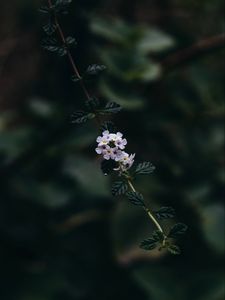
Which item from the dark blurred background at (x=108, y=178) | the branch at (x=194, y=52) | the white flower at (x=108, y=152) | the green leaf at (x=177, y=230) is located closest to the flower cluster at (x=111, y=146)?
the white flower at (x=108, y=152)

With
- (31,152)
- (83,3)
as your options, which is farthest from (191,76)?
(31,152)

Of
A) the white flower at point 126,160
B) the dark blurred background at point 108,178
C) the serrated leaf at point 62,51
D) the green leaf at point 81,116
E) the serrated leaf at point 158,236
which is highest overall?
the dark blurred background at point 108,178

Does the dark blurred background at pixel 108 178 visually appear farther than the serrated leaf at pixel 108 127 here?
Yes

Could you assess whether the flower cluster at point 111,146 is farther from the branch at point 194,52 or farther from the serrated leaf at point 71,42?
the branch at point 194,52

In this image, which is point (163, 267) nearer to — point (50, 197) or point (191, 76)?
point (50, 197)

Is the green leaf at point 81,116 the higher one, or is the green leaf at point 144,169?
the green leaf at point 81,116

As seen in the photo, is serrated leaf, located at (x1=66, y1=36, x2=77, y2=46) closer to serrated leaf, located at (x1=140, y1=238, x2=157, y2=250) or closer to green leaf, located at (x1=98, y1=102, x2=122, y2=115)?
green leaf, located at (x1=98, y1=102, x2=122, y2=115)

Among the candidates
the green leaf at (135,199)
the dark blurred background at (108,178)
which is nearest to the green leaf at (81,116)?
the green leaf at (135,199)
